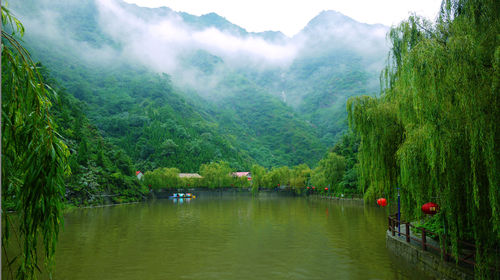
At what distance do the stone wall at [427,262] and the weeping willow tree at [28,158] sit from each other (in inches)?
389

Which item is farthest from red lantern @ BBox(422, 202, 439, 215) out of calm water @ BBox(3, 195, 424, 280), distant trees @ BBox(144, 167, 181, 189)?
distant trees @ BBox(144, 167, 181, 189)

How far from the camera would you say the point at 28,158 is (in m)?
4.55

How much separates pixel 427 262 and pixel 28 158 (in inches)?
475

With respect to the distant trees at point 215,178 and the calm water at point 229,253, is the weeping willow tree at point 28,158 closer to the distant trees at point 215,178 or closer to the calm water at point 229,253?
the calm water at point 229,253

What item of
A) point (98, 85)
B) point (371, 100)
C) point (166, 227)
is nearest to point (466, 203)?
point (371, 100)

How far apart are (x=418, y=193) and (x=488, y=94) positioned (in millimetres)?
4128

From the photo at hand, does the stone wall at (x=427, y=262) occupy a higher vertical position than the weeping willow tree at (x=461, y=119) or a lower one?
lower

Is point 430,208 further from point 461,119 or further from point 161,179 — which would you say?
point 161,179

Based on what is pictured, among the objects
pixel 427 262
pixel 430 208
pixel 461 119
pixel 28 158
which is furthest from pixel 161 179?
pixel 28 158

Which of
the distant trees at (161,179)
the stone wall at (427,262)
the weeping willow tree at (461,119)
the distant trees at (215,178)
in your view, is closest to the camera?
the weeping willow tree at (461,119)

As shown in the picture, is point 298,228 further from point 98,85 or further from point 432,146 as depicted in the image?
point 98,85

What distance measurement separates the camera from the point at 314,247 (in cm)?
1745

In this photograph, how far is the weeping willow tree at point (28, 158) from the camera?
4637 millimetres

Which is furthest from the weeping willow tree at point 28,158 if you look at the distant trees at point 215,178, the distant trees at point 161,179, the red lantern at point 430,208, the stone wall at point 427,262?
the distant trees at point 215,178
